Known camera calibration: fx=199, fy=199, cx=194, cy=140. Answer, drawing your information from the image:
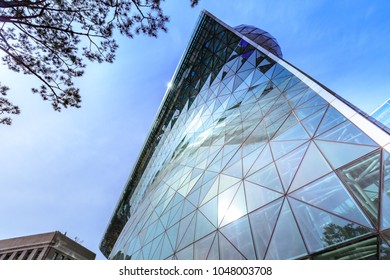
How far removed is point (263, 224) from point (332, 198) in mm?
1875

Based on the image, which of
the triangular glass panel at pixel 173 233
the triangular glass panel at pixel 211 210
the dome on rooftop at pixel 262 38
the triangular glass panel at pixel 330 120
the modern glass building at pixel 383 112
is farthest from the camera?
the modern glass building at pixel 383 112

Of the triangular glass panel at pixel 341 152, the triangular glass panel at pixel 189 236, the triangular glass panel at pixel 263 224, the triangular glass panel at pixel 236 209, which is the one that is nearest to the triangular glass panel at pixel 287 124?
the triangular glass panel at pixel 341 152

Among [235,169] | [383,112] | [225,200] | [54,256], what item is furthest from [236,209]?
[383,112]

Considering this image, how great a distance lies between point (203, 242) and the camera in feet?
22.8

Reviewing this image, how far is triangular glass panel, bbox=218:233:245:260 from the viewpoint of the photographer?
5629 millimetres

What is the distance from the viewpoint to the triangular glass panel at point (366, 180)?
3.94 meters

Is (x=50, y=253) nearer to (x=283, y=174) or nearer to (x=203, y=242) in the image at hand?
(x=203, y=242)

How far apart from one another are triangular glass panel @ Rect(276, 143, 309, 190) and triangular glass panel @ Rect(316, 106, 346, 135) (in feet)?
2.42

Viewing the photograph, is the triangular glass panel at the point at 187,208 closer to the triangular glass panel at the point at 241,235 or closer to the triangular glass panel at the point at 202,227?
the triangular glass panel at the point at 202,227

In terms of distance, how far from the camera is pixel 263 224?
553cm

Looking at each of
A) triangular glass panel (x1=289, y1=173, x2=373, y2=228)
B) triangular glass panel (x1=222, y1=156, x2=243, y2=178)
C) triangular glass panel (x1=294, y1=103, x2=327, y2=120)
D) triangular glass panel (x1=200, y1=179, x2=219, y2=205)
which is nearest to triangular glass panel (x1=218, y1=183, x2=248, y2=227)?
triangular glass panel (x1=222, y1=156, x2=243, y2=178)

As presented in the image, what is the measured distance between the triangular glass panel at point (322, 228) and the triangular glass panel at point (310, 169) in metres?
0.70

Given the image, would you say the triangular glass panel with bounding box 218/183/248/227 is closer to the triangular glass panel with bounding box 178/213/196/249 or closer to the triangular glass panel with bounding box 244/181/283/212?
the triangular glass panel with bounding box 244/181/283/212

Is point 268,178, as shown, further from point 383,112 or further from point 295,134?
point 383,112
